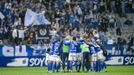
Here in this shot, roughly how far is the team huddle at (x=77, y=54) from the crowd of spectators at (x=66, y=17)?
5.62 m

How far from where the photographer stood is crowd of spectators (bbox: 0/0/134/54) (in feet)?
112

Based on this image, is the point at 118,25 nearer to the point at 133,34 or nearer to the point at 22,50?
the point at 133,34

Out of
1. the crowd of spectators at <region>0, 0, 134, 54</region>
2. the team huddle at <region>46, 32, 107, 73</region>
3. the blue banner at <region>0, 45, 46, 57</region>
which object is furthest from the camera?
the crowd of spectators at <region>0, 0, 134, 54</region>

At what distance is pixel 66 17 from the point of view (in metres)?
36.3

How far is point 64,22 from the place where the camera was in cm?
3600

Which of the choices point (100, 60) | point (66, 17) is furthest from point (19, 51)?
point (100, 60)

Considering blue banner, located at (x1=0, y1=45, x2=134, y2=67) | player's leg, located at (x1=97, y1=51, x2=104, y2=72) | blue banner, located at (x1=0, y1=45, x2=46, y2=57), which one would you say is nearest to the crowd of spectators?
blue banner, located at (x1=0, y1=45, x2=46, y2=57)

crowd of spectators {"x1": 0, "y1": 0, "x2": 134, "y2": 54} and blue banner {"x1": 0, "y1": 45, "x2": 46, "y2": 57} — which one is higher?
crowd of spectators {"x1": 0, "y1": 0, "x2": 134, "y2": 54}

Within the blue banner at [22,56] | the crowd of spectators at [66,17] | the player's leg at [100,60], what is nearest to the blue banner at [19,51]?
the blue banner at [22,56]

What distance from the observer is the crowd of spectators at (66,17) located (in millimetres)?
34156

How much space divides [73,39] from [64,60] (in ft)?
4.51

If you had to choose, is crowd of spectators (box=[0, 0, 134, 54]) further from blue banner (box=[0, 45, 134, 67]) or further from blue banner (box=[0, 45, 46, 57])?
blue banner (box=[0, 45, 134, 67])

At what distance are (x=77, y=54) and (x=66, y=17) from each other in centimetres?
895

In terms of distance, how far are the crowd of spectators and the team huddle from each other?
5.62 meters
